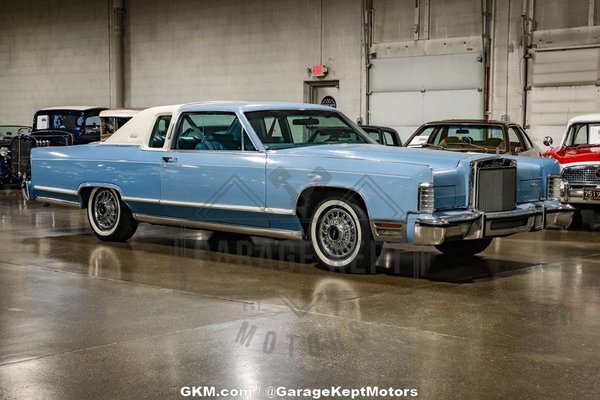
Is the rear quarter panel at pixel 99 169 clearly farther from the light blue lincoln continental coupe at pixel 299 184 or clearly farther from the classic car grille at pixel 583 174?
the classic car grille at pixel 583 174

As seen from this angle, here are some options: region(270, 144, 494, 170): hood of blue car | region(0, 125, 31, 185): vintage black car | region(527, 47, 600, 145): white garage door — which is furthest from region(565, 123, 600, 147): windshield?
region(0, 125, 31, 185): vintage black car

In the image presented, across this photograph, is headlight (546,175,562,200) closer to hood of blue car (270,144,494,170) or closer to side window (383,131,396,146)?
hood of blue car (270,144,494,170)

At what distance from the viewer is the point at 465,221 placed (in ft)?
24.7

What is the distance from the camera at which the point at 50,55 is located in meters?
29.2

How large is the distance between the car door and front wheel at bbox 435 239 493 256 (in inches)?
83.4

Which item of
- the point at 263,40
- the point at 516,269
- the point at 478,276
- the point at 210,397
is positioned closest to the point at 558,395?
the point at 210,397

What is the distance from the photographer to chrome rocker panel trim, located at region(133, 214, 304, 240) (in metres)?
8.41

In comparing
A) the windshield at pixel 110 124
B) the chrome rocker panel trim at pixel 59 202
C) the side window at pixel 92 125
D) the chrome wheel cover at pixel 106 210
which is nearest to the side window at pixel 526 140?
the chrome wheel cover at pixel 106 210

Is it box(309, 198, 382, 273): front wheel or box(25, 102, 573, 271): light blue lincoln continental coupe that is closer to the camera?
box(25, 102, 573, 271): light blue lincoln continental coupe

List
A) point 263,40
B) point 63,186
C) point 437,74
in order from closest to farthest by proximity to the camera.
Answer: point 63,186
point 437,74
point 263,40

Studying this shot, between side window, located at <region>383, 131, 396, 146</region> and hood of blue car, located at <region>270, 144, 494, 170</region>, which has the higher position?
side window, located at <region>383, 131, 396, 146</region>

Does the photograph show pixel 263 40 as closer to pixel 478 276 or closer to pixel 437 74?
pixel 437 74

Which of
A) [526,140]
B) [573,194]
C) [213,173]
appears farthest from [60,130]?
[573,194]

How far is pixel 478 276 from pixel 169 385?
14.0 feet
